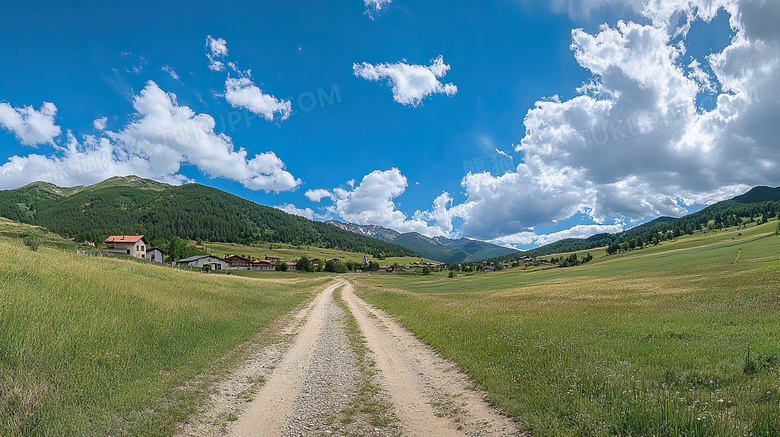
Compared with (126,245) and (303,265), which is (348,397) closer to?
(303,265)

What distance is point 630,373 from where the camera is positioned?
27.1ft

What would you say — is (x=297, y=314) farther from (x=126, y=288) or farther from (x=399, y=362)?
(x=399, y=362)

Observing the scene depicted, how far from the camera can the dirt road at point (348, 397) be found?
638cm

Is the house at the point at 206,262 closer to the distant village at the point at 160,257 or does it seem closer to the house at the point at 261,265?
the distant village at the point at 160,257

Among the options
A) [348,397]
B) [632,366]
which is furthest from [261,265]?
[632,366]

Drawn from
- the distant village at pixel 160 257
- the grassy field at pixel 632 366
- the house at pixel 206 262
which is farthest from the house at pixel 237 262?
the grassy field at pixel 632 366

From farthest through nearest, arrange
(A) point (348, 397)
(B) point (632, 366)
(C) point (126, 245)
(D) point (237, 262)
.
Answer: (D) point (237, 262) < (C) point (126, 245) < (B) point (632, 366) < (A) point (348, 397)

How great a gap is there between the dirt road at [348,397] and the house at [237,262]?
455ft

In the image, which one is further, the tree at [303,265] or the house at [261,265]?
the house at [261,265]

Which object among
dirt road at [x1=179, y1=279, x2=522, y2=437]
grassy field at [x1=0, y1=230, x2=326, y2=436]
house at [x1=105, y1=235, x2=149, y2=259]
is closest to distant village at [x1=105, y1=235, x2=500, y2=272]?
house at [x1=105, y1=235, x2=149, y2=259]

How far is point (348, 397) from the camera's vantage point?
8047 millimetres

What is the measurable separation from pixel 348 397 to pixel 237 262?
148739mm

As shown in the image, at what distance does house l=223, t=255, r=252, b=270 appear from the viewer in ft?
448

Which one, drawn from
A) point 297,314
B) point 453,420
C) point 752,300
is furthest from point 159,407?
point 752,300
